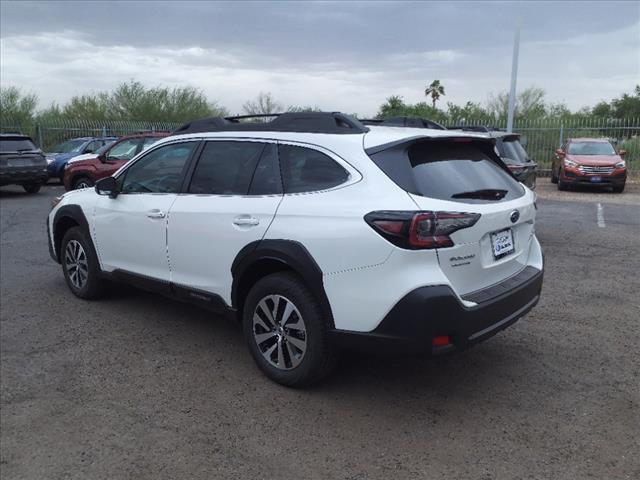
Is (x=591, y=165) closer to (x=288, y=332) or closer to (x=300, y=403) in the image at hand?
(x=288, y=332)

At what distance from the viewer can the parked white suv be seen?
124 inches

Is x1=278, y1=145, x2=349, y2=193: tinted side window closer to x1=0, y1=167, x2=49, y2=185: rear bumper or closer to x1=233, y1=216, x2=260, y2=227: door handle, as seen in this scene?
x1=233, y1=216, x2=260, y2=227: door handle

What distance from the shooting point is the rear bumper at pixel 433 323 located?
309 centimetres

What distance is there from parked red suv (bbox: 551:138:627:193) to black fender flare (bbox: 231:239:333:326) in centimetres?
1466

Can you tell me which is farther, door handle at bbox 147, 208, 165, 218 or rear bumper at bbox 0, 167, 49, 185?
rear bumper at bbox 0, 167, 49, 185

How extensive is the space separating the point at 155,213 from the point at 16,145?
12844 millimetres

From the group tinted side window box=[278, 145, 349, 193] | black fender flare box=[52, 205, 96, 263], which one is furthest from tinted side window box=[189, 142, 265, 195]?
black fender flare box=[52, 205, 96, 263]

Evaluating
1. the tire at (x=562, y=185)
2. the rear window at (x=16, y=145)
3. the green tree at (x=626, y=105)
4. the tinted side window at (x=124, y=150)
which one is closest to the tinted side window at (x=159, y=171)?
the tinted side window at (x=124, y=150)

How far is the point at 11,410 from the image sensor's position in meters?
3.61

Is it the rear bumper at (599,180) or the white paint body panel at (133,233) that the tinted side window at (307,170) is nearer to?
the white paint body panel at (133,233)

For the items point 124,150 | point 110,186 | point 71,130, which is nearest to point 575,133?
point 124,150

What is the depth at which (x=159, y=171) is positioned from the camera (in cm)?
482

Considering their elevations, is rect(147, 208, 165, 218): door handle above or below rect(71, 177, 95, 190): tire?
above

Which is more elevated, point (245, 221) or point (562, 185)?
point (245, 221)
